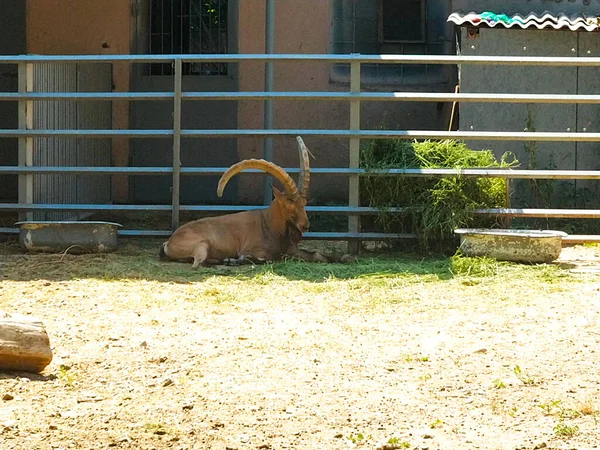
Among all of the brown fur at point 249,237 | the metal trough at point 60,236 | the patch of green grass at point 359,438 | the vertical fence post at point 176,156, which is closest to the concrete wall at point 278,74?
the vertical fence post at point 176,156

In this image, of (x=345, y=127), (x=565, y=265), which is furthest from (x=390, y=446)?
(x=345, y=127)

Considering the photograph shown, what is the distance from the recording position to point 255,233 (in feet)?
31.2

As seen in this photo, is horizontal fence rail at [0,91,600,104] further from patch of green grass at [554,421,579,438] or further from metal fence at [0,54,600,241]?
patch of green grass at [554,421,579,438]

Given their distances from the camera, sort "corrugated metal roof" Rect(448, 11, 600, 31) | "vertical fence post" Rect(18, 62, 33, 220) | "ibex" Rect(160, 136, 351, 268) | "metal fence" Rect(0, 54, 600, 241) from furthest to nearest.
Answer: "corrugated metal roof" Rect(448, 11, 600, 31) < "vertical fence post" Rect(18, 62, 33, 220) < "metal fence" Rect(0, 54, 600, 241) < "ibex" Rect(160, 136, 351, 268)

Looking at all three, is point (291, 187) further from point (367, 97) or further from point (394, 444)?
point (394, 444)

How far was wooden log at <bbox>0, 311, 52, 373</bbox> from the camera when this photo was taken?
16.4ft

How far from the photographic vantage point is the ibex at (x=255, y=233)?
9.23 metres

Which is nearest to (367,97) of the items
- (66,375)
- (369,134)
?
(369,134)

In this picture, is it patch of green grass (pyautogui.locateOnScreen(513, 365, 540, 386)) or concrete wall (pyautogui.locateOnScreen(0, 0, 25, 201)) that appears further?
concrete wall (pyautogui.locateOnScreen(0, 0, 25, 201))

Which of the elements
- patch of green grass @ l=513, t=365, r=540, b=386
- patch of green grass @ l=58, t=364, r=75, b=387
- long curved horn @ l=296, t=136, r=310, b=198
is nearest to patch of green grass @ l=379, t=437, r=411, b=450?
patch of green grass @ l=513, t=365, r=540, b=386

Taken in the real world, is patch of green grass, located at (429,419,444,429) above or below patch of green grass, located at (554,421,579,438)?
below

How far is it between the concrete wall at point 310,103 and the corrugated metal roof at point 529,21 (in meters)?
1.37

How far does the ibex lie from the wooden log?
3.99m

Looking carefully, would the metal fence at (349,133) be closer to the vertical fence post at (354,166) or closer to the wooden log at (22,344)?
the vertical fence post at (354,166)
